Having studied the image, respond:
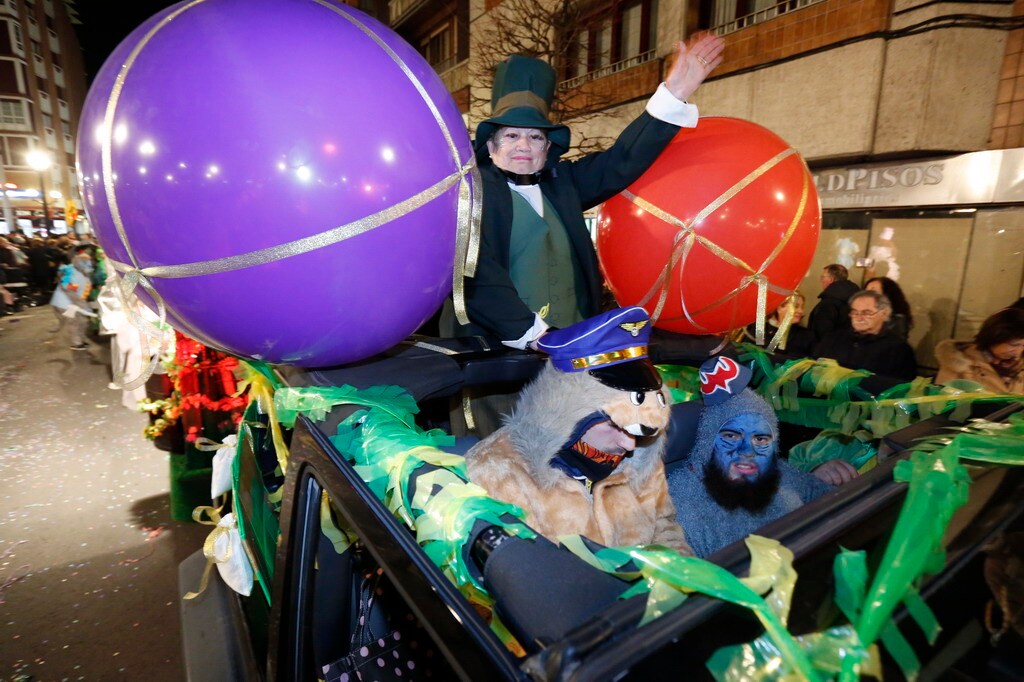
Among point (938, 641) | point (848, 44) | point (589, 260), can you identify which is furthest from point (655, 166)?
point (848, 44)

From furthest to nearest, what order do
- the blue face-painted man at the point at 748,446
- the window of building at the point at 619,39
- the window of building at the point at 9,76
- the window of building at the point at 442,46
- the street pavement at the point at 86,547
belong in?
the window of building at the point at 9,76
the window of building at the point at 442,46
the window of building at the point at 619,39
the street pavement at the point at 86,547
the blue face-painted man at the point at 748,446

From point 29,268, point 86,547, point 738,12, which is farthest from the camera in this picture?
point 29,268

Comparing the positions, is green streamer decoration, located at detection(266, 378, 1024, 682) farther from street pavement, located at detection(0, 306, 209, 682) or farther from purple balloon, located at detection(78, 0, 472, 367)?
street pavement, located at detection(0, 306, 209, 682)

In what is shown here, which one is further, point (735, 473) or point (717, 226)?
point (735, 473)

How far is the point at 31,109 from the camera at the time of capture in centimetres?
3862

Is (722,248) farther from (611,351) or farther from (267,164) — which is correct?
(267,164)

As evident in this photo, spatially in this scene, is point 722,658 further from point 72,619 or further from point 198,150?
point 72,619

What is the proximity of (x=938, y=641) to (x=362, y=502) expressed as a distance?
2.97ft

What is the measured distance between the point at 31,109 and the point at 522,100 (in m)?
52.1

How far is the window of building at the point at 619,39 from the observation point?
8617mm

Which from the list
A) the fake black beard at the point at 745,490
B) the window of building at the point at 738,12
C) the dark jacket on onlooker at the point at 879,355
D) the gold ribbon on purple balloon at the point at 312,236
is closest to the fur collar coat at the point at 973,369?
the dark jacket on onlooker at the point at 879,355

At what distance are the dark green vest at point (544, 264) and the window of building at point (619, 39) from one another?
23.0ft

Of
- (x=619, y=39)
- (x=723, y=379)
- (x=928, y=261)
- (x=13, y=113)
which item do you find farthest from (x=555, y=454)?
(x=13, y=113)

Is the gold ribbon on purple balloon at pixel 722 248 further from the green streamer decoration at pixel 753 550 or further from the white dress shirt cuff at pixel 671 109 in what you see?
the green streamer decoration at pixel 753 550
